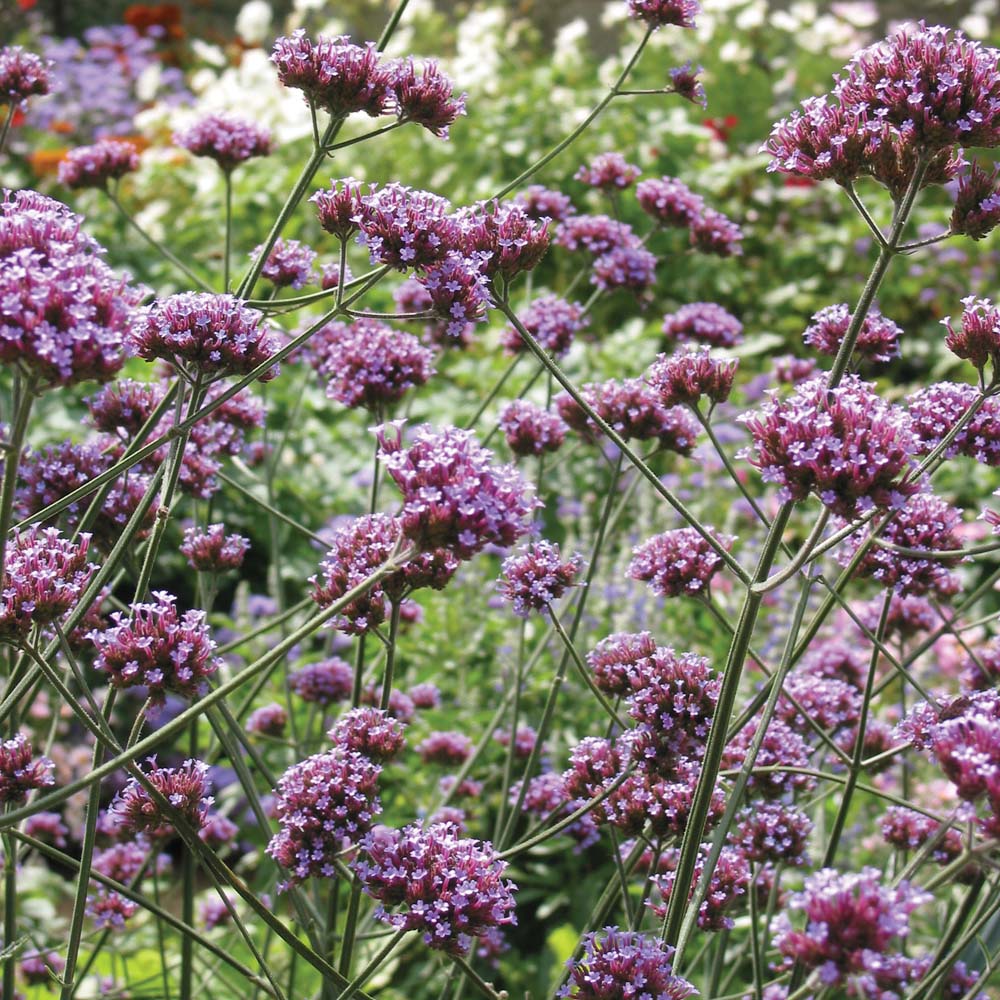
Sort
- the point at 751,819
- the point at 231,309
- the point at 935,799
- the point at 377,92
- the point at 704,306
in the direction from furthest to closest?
the point at 935,799
the point at 704,306
the point at 751,819
the point at 377,92
the point at 231,309

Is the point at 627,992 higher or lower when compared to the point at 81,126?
lower

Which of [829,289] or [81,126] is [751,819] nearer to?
[829,289]

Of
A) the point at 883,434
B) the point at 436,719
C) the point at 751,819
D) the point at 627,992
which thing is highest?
the point at 436,719

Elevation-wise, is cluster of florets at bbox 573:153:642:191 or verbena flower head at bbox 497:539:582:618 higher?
cluster of florets at bbox 573:153:642:191

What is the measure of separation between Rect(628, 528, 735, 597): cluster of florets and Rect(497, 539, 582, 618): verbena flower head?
164mm

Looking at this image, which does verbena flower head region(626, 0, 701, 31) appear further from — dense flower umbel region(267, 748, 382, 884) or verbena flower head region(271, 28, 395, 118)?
dense flower umbel region(267, 748, 382, 884)

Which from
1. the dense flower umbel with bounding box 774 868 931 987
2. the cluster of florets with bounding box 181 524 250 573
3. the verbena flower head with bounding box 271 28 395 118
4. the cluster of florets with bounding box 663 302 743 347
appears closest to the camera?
the dense flower umbel with bounding box 774 868 931 987

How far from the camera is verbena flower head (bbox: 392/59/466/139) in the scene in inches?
80.1

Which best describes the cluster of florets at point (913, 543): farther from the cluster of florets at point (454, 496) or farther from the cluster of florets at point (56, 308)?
the cluster of florets at point (56, 308)

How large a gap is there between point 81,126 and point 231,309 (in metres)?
9.16

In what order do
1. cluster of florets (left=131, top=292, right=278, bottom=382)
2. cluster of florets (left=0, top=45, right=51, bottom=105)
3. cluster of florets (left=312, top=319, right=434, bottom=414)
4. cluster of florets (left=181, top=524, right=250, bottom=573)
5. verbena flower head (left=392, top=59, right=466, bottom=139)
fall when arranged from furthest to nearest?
cluster of florets (left=0, top=45, right=51, bottom=105) < cluster of florets (left=312, top=319, right=434, bottom=414) < cluster of florets (left=181, top=524, right=250, bottom=573) < verbena flower head (left=392, top=59, right=466, bottom=139) < cluster of florets (left=131, top=292, right=278, bottom=382)

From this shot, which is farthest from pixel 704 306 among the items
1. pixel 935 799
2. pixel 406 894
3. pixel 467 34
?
pixel 467 34

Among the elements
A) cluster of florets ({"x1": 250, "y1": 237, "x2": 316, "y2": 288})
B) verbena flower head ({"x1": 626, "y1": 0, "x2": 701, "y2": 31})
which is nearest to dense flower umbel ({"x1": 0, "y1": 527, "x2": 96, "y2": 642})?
cluster of florets ({"x1": 250, "y1": 237, "x2": 316, "y2": 288})

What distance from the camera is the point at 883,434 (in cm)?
158
